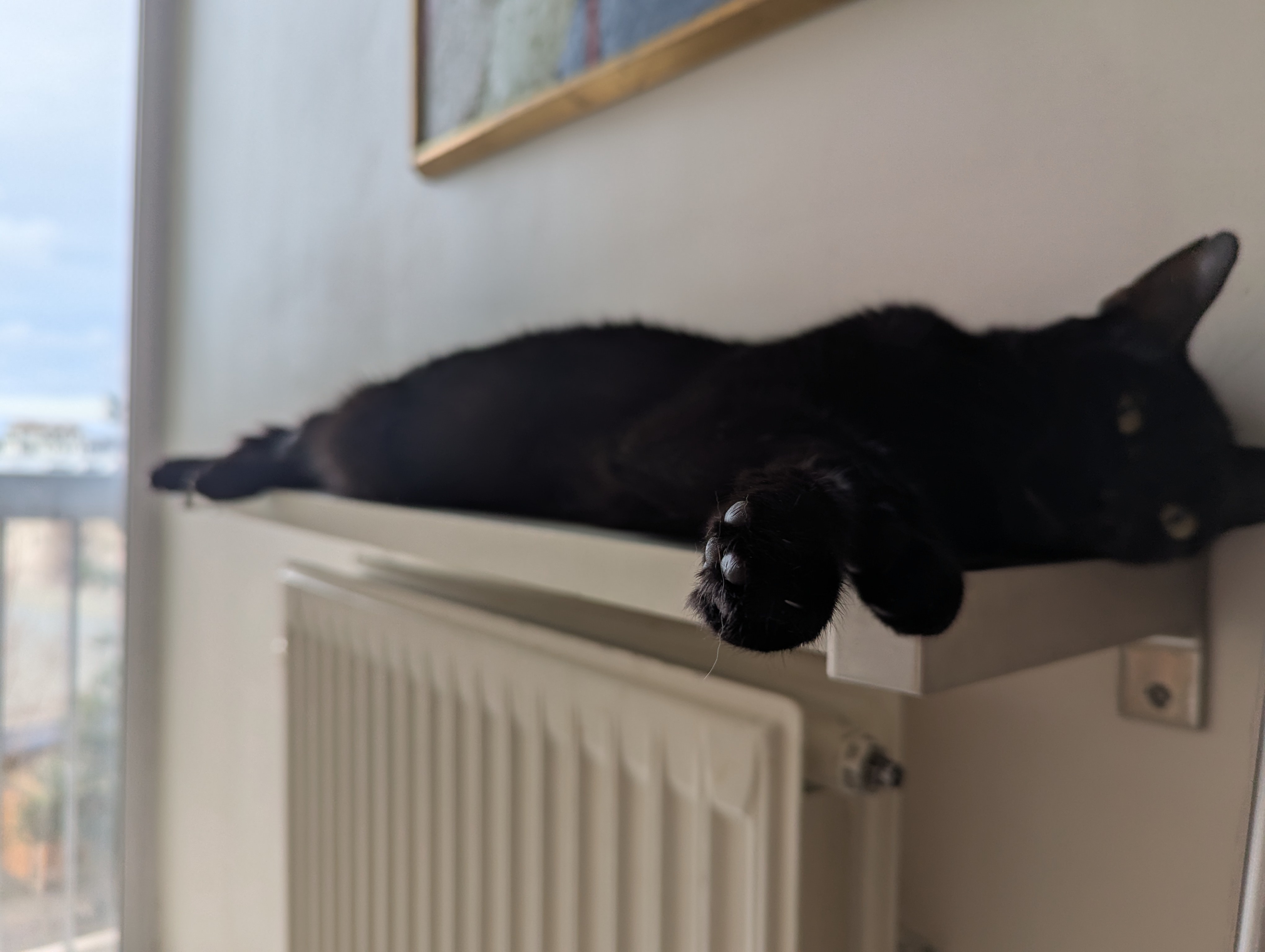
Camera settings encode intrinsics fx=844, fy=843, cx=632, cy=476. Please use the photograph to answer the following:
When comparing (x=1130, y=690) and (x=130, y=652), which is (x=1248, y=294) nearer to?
(x=1130, y=690)

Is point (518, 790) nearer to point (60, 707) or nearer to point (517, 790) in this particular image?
point (517, 790)

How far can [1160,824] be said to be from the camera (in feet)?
1.59

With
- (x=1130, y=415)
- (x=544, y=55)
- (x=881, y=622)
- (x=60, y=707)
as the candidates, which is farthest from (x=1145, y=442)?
(x=60, y=707)

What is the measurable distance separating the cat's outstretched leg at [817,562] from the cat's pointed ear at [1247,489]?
19cm

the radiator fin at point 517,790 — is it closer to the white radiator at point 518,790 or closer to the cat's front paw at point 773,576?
Answer: the white radiator at point 518,790

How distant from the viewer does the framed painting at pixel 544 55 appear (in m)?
0.71

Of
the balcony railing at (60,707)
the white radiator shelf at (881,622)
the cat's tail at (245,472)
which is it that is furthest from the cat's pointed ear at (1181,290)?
the balcony railing at (60,707)

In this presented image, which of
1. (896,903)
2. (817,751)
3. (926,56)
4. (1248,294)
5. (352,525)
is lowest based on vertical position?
(896,903)

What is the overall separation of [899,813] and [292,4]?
1431 mm

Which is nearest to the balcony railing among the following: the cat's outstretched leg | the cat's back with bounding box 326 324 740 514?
the cat's back with bounding box 326 324 740 514

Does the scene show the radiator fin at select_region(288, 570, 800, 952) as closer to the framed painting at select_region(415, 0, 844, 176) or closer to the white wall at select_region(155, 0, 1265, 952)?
the white wall at select_region(155, 0, 1265, 952)

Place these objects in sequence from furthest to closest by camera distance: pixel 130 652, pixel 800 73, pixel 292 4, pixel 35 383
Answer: pixel 130 652 → pixel 35 383 → pixel 292 4 → pixel 800 73

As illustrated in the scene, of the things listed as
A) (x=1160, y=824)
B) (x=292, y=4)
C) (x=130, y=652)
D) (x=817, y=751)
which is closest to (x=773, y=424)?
(x=817, y=751)

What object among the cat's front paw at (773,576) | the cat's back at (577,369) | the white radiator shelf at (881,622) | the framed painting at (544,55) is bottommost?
the white radiator shelf at (881,622)
